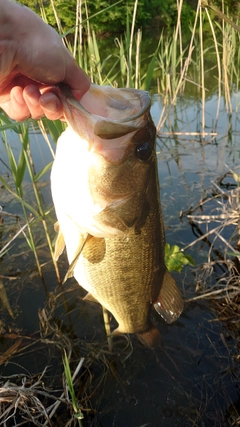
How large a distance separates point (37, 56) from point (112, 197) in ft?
1.99

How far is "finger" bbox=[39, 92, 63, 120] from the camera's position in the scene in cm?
134

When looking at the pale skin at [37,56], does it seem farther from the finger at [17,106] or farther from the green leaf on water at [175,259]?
the green leaf on water at [175,259]

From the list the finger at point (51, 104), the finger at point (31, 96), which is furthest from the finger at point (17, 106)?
the finger at point (51, 104)

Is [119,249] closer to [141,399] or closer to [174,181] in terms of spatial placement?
[141,399]

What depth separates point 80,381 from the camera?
7.35ft

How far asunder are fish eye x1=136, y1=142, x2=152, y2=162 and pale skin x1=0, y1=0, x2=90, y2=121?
32 centimetres

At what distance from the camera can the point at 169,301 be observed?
183cm

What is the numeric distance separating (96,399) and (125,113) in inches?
69.6

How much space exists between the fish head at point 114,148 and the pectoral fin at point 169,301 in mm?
494

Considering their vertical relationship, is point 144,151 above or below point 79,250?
above

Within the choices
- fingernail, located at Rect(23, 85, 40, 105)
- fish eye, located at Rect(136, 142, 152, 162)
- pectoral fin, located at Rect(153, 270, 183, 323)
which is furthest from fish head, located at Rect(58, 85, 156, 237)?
pectoral fin, located at Rect(153, 270, 183, 323)

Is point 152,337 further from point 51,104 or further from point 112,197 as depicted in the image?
point 51,104

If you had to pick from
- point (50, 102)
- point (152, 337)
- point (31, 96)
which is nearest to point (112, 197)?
point (50, 102)

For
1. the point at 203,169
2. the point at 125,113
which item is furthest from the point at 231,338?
the point at 203,169
